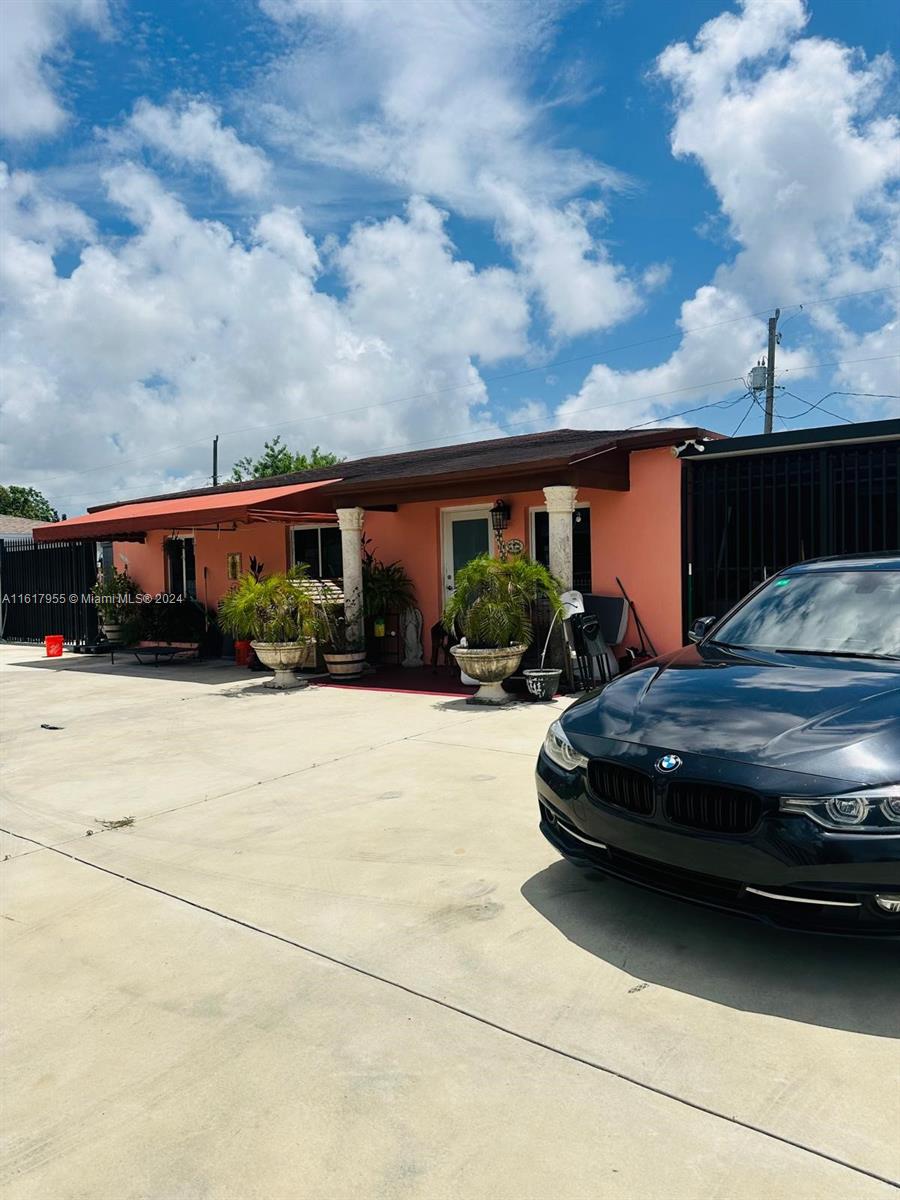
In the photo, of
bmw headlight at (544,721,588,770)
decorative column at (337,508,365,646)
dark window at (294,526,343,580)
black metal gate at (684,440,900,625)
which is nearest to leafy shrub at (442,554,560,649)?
black metal gate at (684,440,900,625)

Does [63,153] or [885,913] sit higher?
[63,153]

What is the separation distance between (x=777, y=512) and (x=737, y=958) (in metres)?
7.26

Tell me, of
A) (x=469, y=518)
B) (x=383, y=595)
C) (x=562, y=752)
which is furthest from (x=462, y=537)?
(x=562, y=752)

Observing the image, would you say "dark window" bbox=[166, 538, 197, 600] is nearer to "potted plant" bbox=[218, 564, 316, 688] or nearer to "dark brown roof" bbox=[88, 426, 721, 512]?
"dark brown roof" bbox=[88, 426, 721, 512]

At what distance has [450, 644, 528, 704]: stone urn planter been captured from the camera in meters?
8.71

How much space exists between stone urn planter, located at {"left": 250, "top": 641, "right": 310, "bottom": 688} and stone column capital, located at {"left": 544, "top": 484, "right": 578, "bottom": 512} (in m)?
3.91

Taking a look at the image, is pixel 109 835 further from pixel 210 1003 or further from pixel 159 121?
pixel 159 121

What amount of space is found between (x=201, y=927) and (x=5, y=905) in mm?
1064

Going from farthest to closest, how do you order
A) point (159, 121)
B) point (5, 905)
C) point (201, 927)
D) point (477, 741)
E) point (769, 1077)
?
point (159, 121)
point (477, 741)
point (5, 905)
point (201, 927)
point (769, 1077)

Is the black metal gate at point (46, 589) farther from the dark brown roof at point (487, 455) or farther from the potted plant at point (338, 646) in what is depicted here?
the potted plant at point (338, 646)

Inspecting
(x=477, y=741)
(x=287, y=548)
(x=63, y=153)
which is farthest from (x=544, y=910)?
(x=63, y=153)

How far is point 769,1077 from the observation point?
225 cm

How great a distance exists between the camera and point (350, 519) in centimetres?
1173

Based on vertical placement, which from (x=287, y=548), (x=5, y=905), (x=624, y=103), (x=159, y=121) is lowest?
(x=5, y=905)
